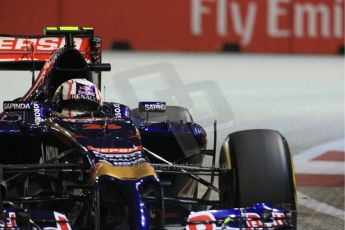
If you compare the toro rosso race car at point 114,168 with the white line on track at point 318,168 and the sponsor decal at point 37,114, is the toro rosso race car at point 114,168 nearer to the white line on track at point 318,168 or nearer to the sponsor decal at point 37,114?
the sponsor decal at point 37,114

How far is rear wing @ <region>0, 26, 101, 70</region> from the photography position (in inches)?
319

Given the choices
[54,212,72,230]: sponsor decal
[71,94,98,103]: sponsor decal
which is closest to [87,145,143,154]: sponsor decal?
[54,212,72,230]: sponsor decal

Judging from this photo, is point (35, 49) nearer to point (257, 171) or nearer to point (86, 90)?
point (86, 90)

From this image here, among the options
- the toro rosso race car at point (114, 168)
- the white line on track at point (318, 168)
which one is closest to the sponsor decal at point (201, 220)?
the toro rosso race car at point (114, 168)

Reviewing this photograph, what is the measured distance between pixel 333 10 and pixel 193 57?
3.55 metres

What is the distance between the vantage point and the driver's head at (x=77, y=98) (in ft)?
20.2

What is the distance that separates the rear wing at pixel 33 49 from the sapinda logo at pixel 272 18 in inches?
462

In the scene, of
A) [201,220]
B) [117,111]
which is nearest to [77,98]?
[117,111]

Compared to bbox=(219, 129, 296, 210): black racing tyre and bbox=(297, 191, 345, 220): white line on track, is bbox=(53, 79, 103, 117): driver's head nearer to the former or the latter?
bbox=(219, 129, 296, 210): black racing tyre

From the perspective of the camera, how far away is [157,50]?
19859 mm

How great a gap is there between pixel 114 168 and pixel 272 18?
15.6 m

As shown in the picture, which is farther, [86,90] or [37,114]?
[86,90]

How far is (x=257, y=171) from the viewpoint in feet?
18.1

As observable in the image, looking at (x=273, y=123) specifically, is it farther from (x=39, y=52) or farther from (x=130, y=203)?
(x=130, y=203)
